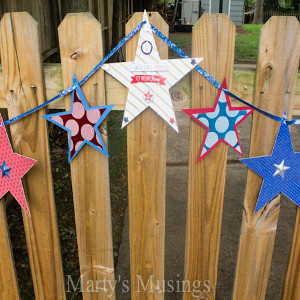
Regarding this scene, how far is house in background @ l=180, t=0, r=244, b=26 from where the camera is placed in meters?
24.3

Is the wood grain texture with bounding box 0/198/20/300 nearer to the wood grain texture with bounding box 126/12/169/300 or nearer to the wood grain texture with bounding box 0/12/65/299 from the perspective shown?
the wood grain texture with bounding box 0/12/65/299

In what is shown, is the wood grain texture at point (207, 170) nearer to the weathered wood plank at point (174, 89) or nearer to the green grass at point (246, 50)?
the weathered wood plank at point (174, 89)

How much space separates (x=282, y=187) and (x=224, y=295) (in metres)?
1.44

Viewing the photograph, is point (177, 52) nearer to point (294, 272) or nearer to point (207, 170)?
point (207, 170)

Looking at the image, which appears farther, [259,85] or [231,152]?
[231,152]

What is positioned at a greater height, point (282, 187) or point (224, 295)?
point (282, 187)

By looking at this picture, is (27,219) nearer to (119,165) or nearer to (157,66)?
(157,66)

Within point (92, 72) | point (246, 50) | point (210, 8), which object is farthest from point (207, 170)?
point (210, 8)

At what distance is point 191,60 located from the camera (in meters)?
1.55

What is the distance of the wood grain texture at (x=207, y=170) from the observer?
5.03 ft

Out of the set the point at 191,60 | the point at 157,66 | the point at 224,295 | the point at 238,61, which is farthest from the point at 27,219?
the point at 238,61

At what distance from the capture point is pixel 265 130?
1.67 metres

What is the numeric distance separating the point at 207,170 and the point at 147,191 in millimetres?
320

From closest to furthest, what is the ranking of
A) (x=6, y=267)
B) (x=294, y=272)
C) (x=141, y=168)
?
(x=141, y=168) → (x=294, y=272) → (x=6, y=267)
